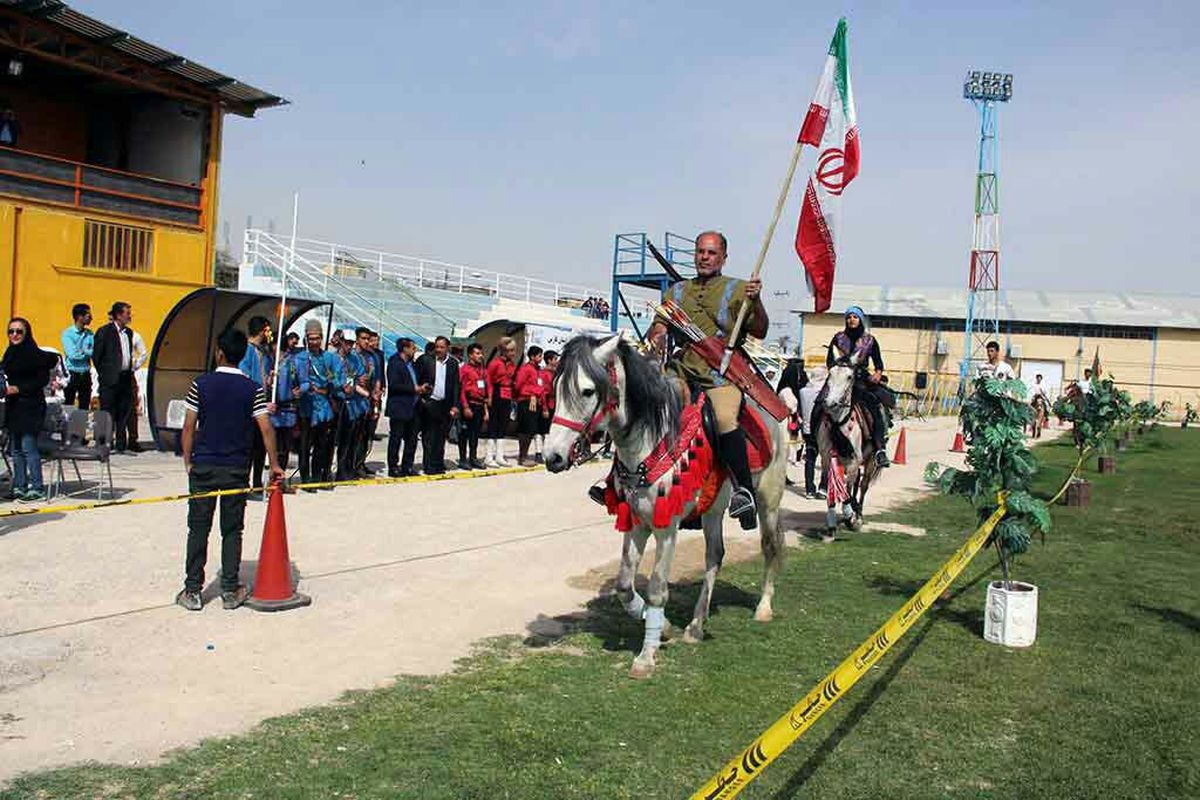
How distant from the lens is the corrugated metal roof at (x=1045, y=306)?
64.0m

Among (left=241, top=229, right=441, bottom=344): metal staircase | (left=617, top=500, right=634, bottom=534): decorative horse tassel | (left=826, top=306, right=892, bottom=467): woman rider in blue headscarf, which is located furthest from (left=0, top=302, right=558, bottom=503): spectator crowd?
(left=241, top=229, right=441, bottom=344): metal staircase

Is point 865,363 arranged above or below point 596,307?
below

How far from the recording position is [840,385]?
36.0 feet

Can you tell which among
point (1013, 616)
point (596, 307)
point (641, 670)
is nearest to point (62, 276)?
point (641, 670)

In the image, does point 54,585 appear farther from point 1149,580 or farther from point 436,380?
point 1149,580

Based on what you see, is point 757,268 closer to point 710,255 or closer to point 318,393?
point 710,255

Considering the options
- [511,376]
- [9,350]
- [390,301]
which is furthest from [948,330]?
[9,350]

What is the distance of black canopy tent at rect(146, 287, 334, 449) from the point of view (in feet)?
51.3

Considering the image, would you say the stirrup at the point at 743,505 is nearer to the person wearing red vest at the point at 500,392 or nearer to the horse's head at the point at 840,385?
the horse's head at the point at 840,385

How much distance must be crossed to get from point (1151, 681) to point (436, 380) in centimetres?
1112

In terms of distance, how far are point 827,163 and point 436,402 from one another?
9004 mm

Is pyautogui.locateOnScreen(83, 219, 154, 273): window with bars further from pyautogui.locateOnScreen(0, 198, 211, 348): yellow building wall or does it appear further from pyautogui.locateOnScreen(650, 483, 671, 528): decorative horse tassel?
pyautogui.locateOnScreen(650, 483, 671, 528): decorative horse tassel

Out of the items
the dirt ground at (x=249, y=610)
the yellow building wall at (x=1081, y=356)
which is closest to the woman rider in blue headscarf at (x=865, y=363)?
the dirt ground at (x=249, y=610)

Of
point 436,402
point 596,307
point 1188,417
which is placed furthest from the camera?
point 1188,417
